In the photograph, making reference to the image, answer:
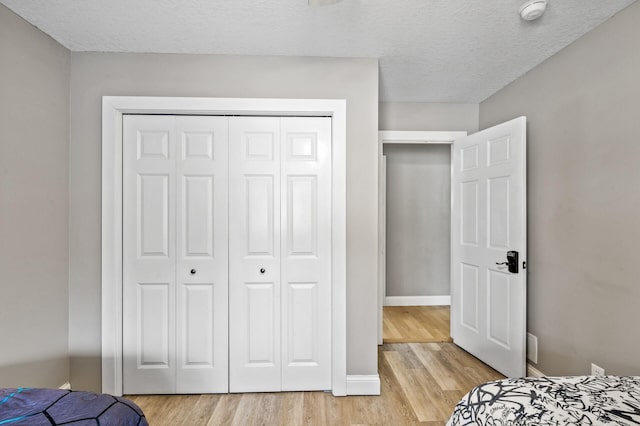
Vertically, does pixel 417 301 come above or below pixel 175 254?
below

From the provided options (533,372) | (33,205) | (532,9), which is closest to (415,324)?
(533,372)

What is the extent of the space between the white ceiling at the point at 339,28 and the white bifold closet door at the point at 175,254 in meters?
0.55

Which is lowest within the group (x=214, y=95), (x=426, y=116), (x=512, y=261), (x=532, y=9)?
(x=512, y=261)

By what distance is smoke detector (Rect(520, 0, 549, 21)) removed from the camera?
1706mm

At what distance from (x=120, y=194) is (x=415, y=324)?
11.0 feet

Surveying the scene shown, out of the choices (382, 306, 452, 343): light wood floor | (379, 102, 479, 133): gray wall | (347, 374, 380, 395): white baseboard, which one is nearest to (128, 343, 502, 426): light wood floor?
(347, 374, 380, 395): white baseboard

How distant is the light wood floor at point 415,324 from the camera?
3.42 metres

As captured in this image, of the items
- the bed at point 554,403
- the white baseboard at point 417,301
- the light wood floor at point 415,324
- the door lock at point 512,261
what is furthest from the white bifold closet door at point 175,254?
the white baseboard at point 417,301

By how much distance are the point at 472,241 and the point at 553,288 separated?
2.57ft

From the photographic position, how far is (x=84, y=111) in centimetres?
226

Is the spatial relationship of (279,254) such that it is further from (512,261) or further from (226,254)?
(512,261)

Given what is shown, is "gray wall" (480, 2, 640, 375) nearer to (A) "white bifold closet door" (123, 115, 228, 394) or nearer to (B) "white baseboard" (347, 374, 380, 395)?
(B) "white baseboard" (347, 374, 380, 395)

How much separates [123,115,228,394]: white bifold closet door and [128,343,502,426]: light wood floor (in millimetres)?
162

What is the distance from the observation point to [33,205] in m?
1.94
